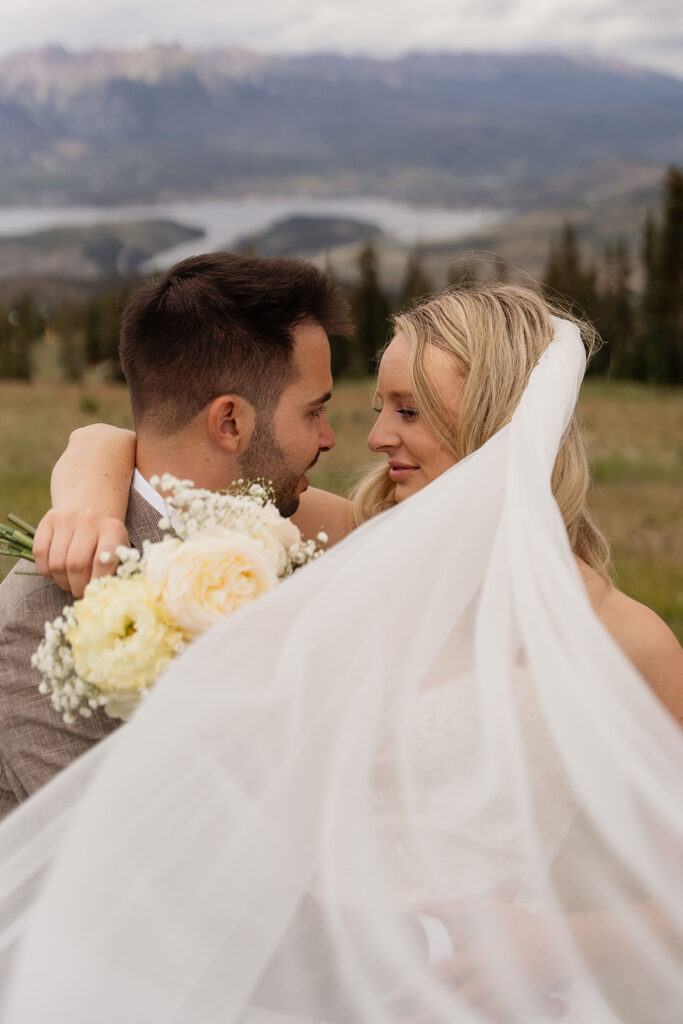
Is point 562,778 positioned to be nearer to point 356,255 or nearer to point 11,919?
point 11,919

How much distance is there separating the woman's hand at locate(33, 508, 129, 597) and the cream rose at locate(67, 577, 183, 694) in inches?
10.1

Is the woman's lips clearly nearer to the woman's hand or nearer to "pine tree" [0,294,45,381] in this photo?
the woman's hand

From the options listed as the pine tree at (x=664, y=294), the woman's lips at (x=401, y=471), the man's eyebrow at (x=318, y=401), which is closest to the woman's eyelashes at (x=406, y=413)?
the woman's lips at (x=401, y=471)

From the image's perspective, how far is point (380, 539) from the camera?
3.00 metres

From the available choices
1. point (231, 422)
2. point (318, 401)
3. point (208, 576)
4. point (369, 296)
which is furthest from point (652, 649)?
point (369, 296)

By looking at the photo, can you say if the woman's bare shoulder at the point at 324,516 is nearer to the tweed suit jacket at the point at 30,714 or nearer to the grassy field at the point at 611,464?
the grassy field at the point at 611,464

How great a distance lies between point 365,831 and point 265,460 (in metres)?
1.79

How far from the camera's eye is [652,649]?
133 inches

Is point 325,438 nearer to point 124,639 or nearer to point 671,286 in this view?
point 124,639

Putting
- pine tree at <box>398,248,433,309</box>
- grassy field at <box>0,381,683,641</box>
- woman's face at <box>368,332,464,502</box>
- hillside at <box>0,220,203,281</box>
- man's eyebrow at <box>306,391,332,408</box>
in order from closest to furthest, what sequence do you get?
1. woman's face at <box>368,332,464,502</box>
2. man's eyebrow at <box>306,391,332,408</box>
3. grassy field at <box>0,381,683,641</box>
4. pine tree at <box>398,248,433,309</box>
5. hillside at <box>0,220,203,281</box>

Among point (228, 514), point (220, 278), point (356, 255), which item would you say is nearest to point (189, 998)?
point (228, 514)

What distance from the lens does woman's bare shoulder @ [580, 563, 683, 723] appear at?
11.1 ft

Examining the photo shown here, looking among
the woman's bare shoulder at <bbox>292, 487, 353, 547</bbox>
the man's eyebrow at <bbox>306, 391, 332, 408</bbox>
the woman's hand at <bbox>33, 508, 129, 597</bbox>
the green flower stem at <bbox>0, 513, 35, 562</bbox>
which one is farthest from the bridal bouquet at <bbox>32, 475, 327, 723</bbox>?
the woman's bare shoulder at <bbox>292, 487, 353, 547</bbox>

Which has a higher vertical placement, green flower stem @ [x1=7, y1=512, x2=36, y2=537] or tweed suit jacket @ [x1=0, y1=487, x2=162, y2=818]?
green flower stem @ [x1=7, y1=512, x2=36, y2=537]
